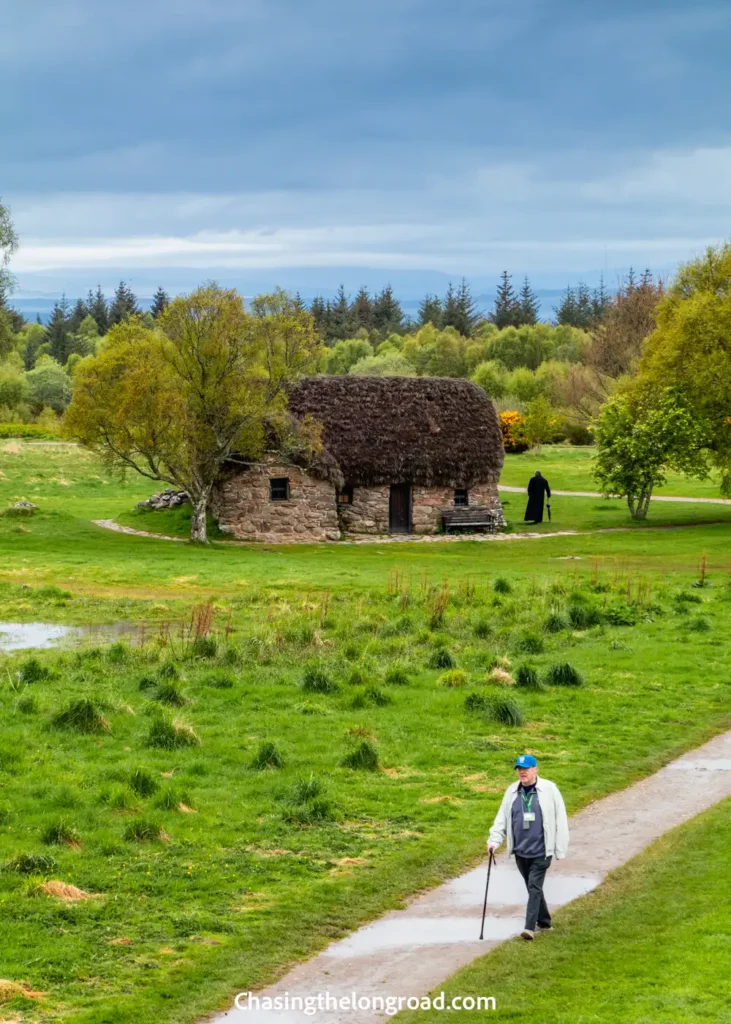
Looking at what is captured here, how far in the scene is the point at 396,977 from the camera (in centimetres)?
1124

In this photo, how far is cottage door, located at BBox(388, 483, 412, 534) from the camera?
174 feet

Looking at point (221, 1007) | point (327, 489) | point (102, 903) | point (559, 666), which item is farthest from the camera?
point (327, 489)

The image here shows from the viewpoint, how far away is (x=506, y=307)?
18150 cm

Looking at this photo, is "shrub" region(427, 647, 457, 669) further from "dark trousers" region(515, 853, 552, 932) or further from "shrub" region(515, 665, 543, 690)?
"dark trousers" region(515, 853, 552, 932)

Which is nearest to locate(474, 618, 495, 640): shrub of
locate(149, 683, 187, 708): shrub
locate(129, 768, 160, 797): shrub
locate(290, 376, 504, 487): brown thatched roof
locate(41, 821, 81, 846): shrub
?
locate(149, 683, 187, 708): shrub

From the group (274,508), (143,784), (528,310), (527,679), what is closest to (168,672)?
(527,679)

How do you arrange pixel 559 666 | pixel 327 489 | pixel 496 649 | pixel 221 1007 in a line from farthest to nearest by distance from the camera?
pixel 327 489
pixel 496 649
pixel 559 666
pixel 221 1007

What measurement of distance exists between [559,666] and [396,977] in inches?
497

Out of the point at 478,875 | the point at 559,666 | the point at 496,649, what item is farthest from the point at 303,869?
the point at 496,649

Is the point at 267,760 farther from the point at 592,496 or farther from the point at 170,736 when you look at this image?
the point at 592,496

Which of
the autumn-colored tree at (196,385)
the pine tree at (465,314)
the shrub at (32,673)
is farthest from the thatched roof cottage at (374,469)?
the pine tree at (465,314)

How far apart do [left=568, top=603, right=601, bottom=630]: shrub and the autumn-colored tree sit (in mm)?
19598

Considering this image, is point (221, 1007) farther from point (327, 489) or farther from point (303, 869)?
point (327, 489)

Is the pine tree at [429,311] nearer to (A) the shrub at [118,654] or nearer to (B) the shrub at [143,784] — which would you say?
(A) the shrub at [118,654]
